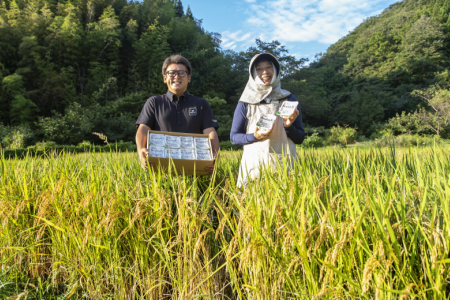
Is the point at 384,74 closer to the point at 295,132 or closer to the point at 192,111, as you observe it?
the point at 295,132

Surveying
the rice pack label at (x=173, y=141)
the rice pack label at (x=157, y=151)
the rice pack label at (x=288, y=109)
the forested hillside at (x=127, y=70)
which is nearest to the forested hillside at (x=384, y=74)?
the forested hillside at (x=127, y=70)

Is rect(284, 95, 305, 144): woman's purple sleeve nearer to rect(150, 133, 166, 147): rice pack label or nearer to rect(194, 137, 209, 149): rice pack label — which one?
rect(194, 137, 209, 149): rice pack label

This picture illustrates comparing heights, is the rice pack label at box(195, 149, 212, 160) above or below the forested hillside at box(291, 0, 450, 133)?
below

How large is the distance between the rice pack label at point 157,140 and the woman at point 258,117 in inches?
28.8

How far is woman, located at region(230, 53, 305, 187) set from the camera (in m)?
2.21

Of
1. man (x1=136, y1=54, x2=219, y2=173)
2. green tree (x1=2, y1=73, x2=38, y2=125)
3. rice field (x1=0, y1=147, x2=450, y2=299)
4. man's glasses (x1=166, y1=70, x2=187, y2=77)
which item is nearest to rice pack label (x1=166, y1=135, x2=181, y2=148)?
rice field (x1=0, y1=147, x2=450, y2=299)

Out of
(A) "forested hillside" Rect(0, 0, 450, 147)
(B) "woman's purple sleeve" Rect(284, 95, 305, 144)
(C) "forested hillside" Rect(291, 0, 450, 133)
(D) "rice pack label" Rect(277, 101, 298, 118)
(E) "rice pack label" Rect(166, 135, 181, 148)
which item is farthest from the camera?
(C) "forested hillside" Rect(291, 0, 450, 133)

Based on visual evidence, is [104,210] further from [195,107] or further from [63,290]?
[195,107]

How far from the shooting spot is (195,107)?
2.39 metres

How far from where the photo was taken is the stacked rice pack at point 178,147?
171 centimetres

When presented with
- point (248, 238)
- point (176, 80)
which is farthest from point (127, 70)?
point (248, 238)

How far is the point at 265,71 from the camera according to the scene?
7.55ft

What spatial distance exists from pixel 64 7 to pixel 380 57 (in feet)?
133

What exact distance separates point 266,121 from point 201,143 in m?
0.55
